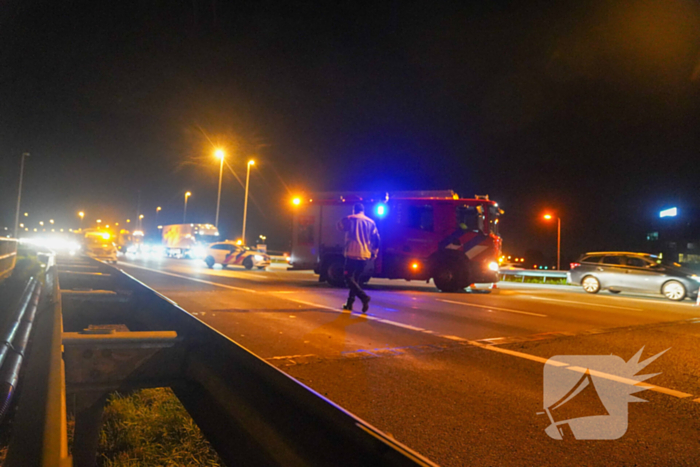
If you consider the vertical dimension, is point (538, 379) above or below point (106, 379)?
below

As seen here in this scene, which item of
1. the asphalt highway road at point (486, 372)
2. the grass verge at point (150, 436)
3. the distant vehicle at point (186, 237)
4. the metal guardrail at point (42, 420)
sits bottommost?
the grass verge at point (150, 436)

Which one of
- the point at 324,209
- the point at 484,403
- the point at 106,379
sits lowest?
the point at 484,403

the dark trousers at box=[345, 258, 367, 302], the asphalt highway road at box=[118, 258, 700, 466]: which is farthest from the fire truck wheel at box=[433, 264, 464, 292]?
the dark trousers at box=[345, 258, 367, 302]

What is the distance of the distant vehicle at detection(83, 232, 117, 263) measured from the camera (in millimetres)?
29962

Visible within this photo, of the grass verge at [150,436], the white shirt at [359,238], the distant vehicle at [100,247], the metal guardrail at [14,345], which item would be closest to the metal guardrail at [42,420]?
the grass verge at [150,436]

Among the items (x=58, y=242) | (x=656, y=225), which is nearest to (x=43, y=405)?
(x=656, y=225)

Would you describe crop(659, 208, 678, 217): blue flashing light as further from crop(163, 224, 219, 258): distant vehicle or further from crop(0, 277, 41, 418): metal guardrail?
crop(0, 277, 41, 418): metal guardrail

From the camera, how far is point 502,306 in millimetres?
10914

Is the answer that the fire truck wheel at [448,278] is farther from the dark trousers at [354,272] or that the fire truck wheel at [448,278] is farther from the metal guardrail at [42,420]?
the metal guardrail at [42,420]

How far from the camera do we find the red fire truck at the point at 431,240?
48.2 feet

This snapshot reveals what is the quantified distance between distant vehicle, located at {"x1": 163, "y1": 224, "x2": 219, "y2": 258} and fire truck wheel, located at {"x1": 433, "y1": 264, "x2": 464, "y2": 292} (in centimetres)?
2938

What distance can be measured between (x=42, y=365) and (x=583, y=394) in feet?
13.3

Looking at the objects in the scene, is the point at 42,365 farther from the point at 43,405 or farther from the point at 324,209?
the point at 324,209

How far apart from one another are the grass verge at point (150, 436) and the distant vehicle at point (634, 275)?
672 inches
